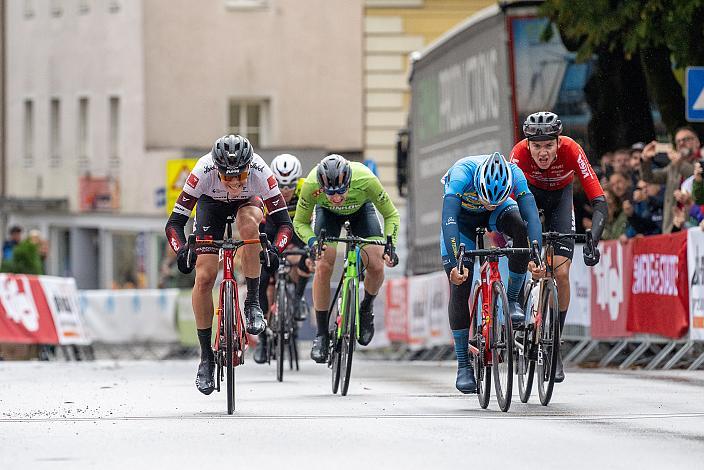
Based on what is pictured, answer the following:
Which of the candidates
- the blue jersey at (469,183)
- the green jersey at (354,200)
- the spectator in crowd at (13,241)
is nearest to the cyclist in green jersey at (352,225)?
the green jersey at (354,200)

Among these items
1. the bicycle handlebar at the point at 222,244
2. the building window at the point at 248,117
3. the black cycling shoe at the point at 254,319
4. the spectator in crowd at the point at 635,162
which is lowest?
the black cycling shoe at the point at 254,319

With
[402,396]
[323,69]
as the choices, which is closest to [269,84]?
[323,69]

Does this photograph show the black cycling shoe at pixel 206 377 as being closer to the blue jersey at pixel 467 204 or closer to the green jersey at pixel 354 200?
the blue jersey at pixel 467 204

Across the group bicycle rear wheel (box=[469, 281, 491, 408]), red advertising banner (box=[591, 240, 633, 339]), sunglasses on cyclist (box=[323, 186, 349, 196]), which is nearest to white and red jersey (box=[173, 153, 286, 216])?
bicycle rear wheel (box=[469, 281, 491, 408])

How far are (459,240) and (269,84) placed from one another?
3540 centimetres

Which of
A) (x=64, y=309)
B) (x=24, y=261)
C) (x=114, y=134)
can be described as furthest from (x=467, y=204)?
(x=114, y=134)

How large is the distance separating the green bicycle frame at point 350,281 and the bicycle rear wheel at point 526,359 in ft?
6.42

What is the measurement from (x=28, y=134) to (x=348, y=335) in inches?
1607

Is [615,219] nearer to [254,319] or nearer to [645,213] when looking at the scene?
[645,213]

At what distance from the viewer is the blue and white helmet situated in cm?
1316

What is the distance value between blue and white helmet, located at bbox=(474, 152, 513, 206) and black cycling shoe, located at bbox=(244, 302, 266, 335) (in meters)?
1.76

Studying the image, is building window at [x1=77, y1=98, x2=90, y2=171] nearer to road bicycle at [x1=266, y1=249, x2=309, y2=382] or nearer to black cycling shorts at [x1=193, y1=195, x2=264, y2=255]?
road bicycle at [x1=266, y1=249, x2=309, y2=382]

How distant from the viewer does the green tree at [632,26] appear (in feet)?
70.5

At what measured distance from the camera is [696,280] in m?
18.5
